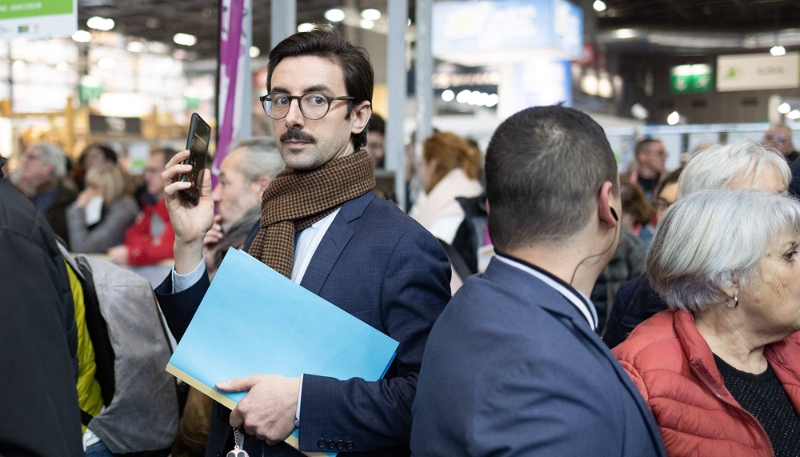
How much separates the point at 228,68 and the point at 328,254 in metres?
1.96

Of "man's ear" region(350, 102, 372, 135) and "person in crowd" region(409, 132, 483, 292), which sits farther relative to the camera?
"person in crowd" region(409, 132, 483, 292)

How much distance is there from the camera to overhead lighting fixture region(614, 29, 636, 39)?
1227 centimetres

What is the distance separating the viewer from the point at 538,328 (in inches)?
46.3

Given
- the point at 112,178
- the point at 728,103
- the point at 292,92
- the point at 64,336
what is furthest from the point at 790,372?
the point at 728,103

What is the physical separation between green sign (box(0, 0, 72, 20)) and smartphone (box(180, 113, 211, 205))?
3.70 feet

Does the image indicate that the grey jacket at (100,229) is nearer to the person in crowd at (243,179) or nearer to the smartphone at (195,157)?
the person in crowd at (243,179)

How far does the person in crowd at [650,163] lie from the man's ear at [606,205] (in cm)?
513

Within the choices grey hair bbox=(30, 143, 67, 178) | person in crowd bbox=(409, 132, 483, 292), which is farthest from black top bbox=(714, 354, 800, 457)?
grey hair bbox=(30, 143, 67, 178)

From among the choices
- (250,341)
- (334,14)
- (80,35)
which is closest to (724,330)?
(250,341)

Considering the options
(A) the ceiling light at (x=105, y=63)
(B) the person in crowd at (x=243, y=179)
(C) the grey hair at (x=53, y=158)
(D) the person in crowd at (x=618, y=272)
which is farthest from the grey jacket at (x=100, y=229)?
(A) the ceiling light at (x=105, y=63)

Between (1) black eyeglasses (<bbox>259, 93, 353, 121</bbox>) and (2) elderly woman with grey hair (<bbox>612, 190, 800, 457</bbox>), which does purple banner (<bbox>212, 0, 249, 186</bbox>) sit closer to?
(1) black eyeglasses (<bbox>259, 93, 353, 121</bbox>)

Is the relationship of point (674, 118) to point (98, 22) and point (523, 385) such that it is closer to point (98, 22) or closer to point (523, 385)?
point (98, 22)

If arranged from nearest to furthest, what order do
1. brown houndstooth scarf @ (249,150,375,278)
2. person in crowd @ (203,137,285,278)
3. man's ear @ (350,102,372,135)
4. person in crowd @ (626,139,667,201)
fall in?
brown houndstooth scarf @ (249,150,375,278) → man's ear @ (350,102,372,135) → person in crowd @ (203,137,285,278) → person in crowd @ (626,139,667,201)

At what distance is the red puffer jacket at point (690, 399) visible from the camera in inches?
58.9
